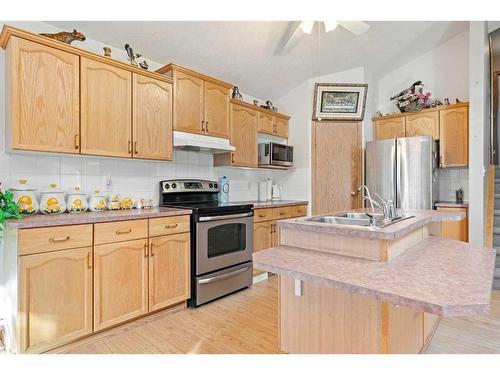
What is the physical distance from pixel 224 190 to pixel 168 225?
1.20 metres

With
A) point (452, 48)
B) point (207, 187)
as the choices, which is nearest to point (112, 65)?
point (207, 187)

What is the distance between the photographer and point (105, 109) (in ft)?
7.83

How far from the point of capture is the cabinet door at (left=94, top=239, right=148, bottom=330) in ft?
6.95

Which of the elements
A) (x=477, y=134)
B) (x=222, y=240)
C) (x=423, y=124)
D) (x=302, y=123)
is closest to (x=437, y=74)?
(x=423, y=124)

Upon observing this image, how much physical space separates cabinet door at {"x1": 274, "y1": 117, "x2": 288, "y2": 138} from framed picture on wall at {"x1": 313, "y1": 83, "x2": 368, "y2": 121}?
0.63 metres

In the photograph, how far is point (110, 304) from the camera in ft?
7.15

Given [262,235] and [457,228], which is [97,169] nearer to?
[262,235]

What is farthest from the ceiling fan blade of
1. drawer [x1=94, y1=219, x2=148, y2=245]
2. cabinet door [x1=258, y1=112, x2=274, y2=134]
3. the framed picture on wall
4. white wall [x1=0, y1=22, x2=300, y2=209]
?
drawer [x1=94, y1=219, x2=148, y2=245]

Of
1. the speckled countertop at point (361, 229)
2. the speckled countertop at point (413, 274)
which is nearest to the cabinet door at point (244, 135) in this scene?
the speckled countertop at point (361, 229)

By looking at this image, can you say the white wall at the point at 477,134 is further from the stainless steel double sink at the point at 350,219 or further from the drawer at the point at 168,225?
the drawer at the point at 168,225

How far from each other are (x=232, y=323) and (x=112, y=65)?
7.52ft
